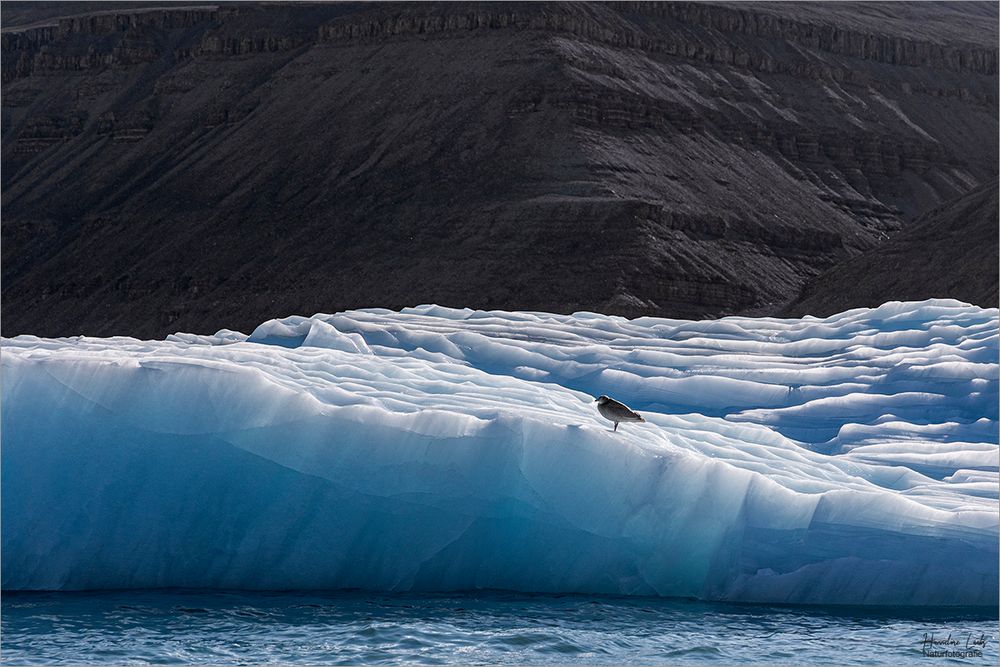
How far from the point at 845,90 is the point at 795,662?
55.5 m

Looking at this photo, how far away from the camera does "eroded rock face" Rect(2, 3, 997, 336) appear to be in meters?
47.7

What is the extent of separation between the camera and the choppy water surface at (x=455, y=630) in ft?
33.5

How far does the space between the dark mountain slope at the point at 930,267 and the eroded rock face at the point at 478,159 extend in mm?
3295

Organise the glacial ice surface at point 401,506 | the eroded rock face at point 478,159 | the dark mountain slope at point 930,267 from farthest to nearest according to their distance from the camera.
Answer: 1. the eroded rock face at point 478,159
2. the dark mountain slope at point 930,267
3. the glacial ice surface at point 401,506

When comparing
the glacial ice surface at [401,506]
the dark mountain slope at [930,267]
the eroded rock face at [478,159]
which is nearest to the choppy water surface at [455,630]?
the glacial ice surface at [401,506]

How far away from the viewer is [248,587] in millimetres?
12109

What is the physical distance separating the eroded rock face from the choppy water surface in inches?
1258

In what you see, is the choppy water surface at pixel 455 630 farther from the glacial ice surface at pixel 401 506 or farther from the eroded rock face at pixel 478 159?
the eroded rock face at pixel 478 159

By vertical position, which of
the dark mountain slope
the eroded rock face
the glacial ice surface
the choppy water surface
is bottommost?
the choppy water surface

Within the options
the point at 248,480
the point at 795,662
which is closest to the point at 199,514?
the point at 248,480

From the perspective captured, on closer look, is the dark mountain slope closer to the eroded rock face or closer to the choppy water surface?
the eroded rock face

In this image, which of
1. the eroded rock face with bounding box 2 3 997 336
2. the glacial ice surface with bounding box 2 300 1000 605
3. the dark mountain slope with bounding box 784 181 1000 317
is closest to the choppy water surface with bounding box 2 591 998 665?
the glacial ice surface with bounding box 2 300 1000 605

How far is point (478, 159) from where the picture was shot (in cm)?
5175

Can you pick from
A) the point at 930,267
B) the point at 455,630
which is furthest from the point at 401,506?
the point at 930,267
